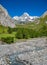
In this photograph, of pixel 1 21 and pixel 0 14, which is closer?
pixel 1 21

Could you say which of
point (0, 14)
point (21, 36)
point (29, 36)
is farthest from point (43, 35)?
point (0, 14)

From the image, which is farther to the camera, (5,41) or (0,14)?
(0,14)

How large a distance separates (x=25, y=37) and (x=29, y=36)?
2.11 metres

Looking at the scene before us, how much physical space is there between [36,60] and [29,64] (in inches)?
86.6

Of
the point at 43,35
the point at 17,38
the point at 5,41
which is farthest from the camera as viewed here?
the point at 43,35

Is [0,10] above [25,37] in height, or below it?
above

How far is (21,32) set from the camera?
61.2 m

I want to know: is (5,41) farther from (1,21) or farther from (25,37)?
(1,21)

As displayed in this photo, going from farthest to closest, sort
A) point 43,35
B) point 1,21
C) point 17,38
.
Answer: point 1,21 → point 43,35 → point 17,38

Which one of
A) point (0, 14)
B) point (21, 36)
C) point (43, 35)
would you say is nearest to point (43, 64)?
point (21, 36)

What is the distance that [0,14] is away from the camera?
98938 mm

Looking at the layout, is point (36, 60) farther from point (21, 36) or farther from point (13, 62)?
point (21, 36)

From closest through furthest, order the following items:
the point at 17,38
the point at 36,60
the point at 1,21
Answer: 1. the point at 36,60
2. the point at 17,38
3. the point at 1,21

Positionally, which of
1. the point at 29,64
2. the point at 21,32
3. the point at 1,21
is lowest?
the point at 29,64
